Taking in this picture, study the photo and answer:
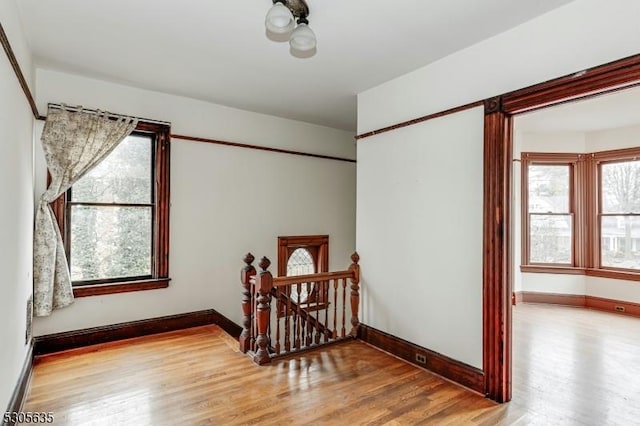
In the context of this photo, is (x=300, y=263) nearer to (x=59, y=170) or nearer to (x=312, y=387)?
(x=312, y=387)

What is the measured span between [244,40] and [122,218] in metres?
2.36

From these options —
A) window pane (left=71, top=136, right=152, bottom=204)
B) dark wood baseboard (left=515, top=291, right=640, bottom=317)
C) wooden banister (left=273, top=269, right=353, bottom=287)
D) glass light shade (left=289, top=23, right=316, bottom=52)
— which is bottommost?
dark wood baseboard (left=515, top=291, right=640, bottom=317)

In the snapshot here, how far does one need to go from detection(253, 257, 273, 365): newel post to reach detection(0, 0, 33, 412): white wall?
5.57ft

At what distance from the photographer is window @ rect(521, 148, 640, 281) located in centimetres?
519

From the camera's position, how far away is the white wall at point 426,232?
2.83 meters

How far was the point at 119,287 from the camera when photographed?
12.3 feet

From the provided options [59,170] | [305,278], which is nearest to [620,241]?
[305,278]

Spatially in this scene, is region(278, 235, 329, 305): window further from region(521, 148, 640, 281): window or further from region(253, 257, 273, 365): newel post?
region(521, 148, 640, 281): window

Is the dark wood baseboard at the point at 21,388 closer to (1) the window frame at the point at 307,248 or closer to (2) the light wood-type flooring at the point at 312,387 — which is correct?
(2) the light wood-type flooring at the point at 312,387

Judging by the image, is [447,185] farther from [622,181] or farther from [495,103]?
[622,181]

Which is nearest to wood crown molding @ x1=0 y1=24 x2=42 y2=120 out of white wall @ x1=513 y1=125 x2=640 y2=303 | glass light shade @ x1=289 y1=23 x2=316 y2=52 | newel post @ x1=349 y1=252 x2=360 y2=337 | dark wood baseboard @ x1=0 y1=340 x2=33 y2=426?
glass light shade @ x1=289 y1=23 x2=316 y2=52

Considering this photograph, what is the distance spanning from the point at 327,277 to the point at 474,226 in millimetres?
1527

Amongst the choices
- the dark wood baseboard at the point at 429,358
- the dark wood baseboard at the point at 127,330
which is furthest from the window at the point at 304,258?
the dark wood baseboard at the point at 429,358

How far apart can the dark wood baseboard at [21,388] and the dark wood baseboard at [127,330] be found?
1.24ft
